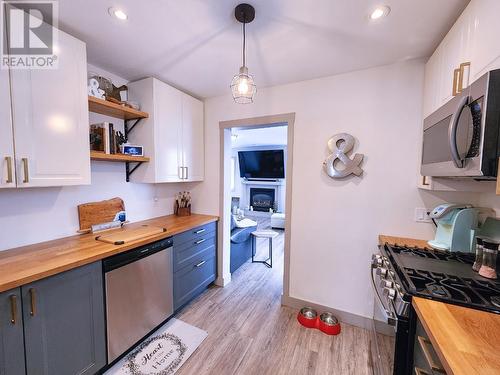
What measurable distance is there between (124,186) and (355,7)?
2.41m

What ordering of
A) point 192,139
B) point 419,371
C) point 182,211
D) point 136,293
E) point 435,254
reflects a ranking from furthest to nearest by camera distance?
1. point 182,211
2. point 192,139
3. point 136,293
4. point 435,254
5. point 419,371

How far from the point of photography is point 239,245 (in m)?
3.30

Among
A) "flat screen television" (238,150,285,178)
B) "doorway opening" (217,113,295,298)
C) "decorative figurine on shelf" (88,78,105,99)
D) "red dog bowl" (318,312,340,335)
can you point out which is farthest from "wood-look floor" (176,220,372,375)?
"flat screen television" (238,150,285,178)

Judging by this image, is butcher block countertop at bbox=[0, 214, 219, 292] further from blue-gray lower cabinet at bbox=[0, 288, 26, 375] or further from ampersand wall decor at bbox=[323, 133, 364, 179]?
ampersand wall decor at bbox=[323, 133, 364, 179]

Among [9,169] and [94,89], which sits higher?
[94,89]

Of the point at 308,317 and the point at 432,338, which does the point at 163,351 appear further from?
the point at 432,338

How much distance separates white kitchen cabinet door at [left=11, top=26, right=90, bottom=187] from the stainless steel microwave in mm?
2264

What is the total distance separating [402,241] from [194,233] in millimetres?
1974

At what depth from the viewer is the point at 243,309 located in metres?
2.32

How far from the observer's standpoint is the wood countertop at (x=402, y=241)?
1.71 metres

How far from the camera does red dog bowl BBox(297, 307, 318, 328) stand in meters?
2.05

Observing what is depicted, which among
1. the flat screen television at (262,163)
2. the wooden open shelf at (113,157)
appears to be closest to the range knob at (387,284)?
the wooden open shelf at (113,157)

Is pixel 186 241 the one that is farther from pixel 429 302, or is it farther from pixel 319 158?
pixel 429 302

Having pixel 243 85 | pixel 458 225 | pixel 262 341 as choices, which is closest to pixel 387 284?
pixel 458 225
